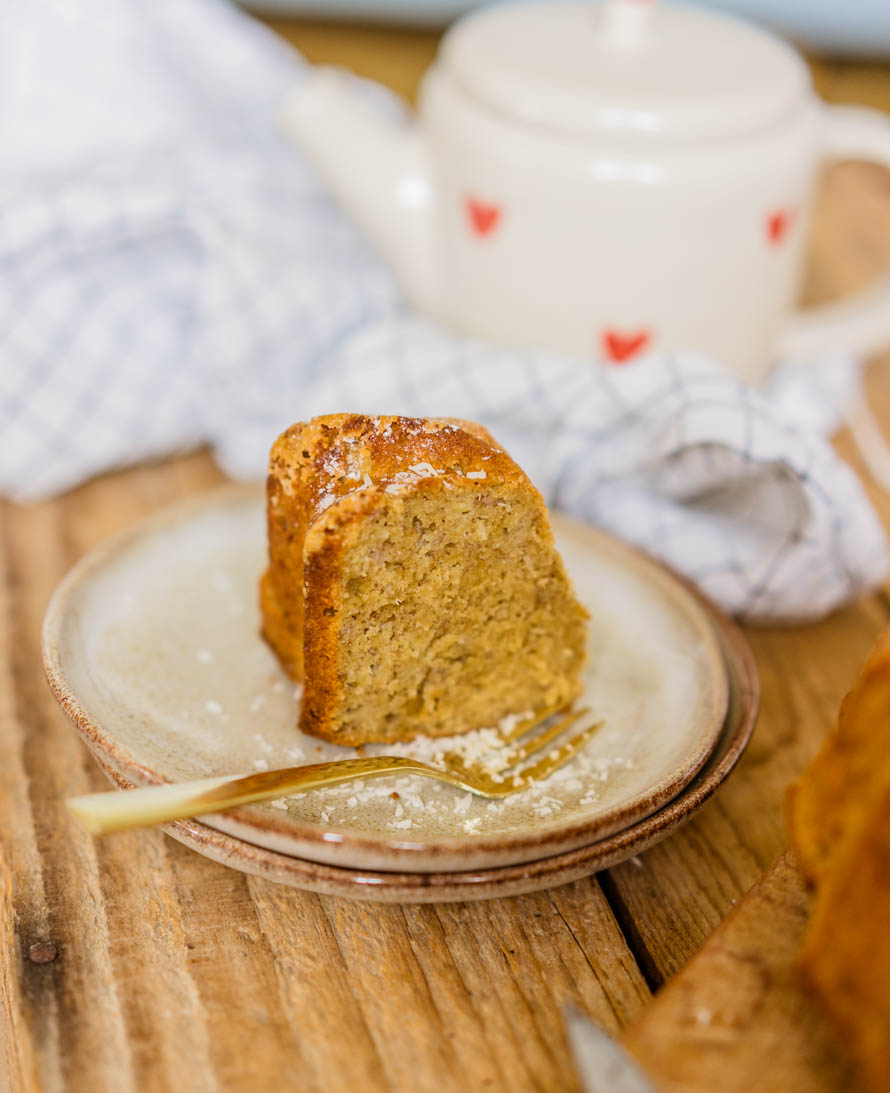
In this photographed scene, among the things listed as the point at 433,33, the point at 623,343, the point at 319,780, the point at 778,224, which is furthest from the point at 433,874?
the point at 433,33

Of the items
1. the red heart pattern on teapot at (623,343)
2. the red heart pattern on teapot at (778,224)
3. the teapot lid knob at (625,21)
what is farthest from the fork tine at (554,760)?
the teapot lid knob at (625,21)

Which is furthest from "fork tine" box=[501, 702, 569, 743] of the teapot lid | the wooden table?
the teapot lid

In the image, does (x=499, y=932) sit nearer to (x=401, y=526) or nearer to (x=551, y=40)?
(x=401, y=526)

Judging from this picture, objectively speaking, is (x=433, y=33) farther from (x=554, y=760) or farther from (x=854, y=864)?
(x=854, y=864)

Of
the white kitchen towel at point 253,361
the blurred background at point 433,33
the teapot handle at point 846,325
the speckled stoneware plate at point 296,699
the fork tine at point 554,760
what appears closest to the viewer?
the speckled stoneware plate at point 296,699

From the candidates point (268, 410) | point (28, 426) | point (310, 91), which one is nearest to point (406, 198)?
point (310, 91)

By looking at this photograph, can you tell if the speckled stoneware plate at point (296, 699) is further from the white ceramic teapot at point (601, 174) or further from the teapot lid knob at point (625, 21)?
the teapot lid knob at point (625, 21)
